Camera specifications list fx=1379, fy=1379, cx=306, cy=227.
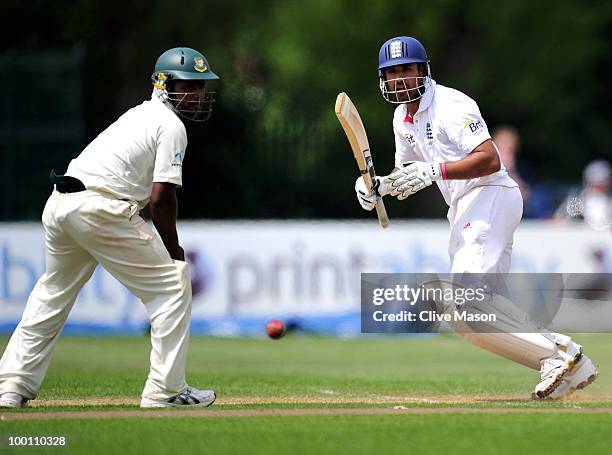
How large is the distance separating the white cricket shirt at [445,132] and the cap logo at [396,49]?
1.00 feet

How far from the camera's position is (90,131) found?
21.6m

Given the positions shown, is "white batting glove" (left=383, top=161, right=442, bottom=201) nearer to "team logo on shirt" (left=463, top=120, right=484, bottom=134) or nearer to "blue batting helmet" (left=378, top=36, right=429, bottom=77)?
"team logo on shirt" (left=463, top=120, right=484, bottom=134)

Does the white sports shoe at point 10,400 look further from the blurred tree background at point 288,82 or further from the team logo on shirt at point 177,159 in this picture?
the blurred tree background at point 288,82

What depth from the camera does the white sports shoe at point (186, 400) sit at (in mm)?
8211

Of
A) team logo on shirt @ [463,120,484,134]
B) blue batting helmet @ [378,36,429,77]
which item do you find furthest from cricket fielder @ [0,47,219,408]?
team logo on shirt @ [463,120,484,134]

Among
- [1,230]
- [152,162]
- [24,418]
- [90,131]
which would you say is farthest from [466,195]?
[90,131]

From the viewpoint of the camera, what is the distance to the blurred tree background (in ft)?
64.5

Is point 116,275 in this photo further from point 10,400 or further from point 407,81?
point 407,81

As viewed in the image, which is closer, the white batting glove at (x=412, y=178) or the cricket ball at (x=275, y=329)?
the white batting glove at (x=412, y=178)

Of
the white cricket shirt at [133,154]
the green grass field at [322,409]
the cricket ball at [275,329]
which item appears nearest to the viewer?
the green grass field at [322,409]

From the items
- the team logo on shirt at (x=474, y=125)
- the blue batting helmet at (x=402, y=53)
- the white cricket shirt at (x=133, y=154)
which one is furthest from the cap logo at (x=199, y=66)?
the team logo on shirt at (x=474, y=125)

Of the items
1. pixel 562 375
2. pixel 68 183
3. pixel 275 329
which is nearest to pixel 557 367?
pixel 562 375

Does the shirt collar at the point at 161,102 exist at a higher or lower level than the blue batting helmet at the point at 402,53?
lower

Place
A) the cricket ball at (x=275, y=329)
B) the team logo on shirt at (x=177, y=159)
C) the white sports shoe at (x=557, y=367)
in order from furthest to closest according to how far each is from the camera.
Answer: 1. the cricket ball at (x=275, y=329)
2. the white sports shoe at (x=557, y=367)
3. the team logo on shirt at (x=177, y=159)
